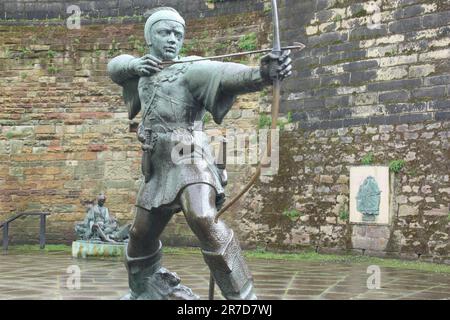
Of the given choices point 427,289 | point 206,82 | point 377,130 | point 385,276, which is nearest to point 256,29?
point 377,130

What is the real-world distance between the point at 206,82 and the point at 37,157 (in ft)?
31.2

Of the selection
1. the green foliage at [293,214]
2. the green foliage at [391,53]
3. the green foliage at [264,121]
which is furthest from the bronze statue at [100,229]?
the green foliage at [391,53]

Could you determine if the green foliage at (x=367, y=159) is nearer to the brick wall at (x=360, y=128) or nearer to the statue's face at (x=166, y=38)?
the brick wall at (x=360, y=128)

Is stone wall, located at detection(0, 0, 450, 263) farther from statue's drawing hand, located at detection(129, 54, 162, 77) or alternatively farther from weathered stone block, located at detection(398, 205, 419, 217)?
statue's drawing hand, located at detection(129, 54, 162, 77)

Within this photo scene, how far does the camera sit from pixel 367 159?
1047 cm

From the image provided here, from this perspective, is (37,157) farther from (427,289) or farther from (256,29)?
(427,289)

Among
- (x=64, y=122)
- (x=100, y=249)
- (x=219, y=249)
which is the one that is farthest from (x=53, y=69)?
(x=219, y=249)

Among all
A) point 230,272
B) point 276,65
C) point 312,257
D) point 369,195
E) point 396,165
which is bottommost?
point 312,257

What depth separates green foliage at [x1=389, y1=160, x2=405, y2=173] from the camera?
10.1m

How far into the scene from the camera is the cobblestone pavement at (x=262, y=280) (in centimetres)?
636

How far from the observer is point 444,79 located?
9.76 m

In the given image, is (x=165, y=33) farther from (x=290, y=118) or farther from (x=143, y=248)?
(x=290, y=118)

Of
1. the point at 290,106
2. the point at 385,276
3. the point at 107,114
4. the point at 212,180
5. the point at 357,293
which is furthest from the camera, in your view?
the point at 107,114

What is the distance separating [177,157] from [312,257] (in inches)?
252
